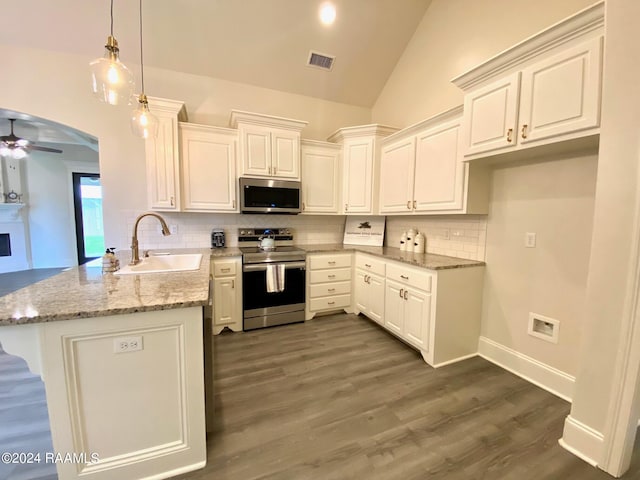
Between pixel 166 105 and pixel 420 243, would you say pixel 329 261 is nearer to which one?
pixel 420 243

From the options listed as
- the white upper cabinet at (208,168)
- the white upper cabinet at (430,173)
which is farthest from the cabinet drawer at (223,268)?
the white upper cabinet at (430,173)

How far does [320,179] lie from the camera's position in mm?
3693

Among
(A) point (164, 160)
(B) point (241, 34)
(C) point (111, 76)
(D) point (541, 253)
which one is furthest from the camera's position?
(B) point (241, 34)

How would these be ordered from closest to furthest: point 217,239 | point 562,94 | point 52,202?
point 562,94
point 217,239
point 52,202

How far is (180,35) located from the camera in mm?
2932

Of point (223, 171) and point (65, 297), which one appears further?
point (223, 171)

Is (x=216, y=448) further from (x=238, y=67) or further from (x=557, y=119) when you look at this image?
(x=238, y=67)

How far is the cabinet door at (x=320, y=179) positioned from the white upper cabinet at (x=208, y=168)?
0.92 meters

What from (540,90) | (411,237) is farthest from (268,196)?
(540,90)

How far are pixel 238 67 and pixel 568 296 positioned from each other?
4101 mm

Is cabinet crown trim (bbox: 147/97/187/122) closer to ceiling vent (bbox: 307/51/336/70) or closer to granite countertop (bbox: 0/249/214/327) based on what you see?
ceiling vent (bbox: 307/51/336/70)

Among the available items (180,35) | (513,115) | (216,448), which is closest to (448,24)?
(513,115)

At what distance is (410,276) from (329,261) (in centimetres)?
113

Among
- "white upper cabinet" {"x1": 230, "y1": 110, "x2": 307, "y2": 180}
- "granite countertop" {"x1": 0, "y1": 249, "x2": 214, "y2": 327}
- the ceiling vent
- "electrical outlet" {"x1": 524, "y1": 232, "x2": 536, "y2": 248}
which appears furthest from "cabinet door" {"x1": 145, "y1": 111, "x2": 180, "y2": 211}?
"electrical outlet" {"x1": 524, "y1": 232, "x2": 536, "y2": 248}
